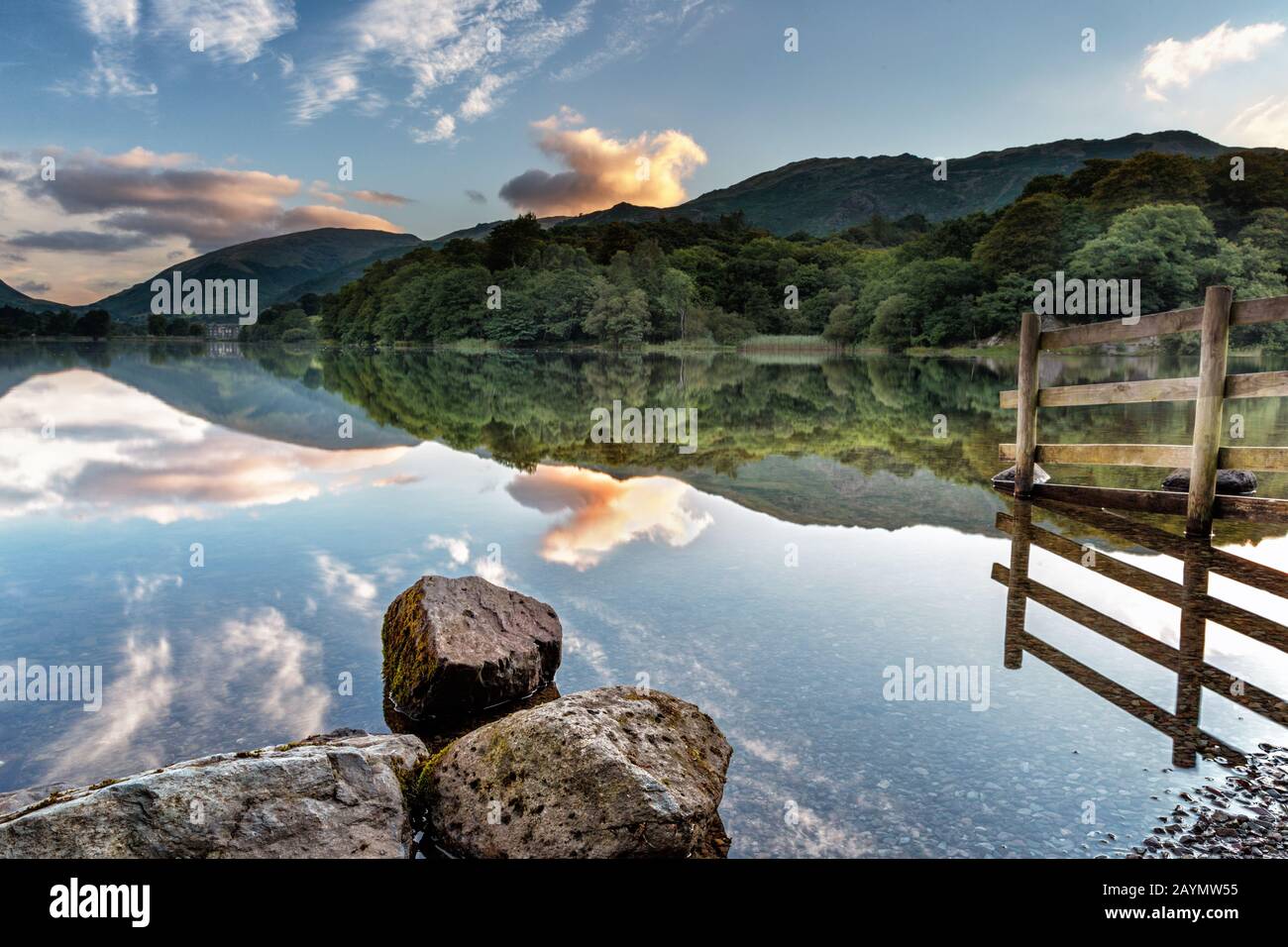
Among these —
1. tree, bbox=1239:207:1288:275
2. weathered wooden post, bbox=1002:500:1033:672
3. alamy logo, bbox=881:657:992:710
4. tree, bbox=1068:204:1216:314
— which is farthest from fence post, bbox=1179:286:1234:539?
tree, bbox=1239:207:1288:275

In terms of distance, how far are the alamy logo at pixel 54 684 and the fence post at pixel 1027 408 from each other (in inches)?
527

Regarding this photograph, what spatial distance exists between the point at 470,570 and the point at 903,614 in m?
5.27

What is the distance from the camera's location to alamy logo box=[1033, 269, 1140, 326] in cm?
8275

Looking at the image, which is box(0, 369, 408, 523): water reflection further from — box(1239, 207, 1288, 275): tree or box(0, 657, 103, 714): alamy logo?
box(1239, 207, 1288, 275): tree

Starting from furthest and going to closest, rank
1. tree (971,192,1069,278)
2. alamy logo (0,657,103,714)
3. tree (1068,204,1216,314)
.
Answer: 1. tree (971,192,1069,278)
2. tree (1068,204,1216,314)
3. alamy logo (0,657,103,714)

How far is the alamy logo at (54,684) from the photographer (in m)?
6.92

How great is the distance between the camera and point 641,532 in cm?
1270

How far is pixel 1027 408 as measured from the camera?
569 inches

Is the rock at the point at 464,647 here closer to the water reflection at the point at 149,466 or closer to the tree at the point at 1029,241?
the water reflection at the point at 149,466

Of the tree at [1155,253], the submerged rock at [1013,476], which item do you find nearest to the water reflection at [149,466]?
the submerged rock at [1013,476]

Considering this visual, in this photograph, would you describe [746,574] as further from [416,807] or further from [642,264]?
[642,264]

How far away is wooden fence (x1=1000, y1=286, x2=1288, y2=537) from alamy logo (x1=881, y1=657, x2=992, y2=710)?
19.7ft
